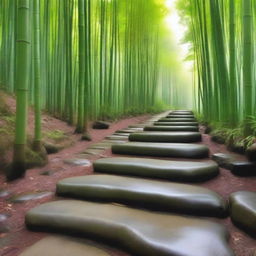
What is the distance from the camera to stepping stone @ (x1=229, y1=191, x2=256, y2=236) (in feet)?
3.47

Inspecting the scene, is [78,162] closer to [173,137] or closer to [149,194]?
[173,137]

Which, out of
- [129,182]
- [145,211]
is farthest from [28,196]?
[145,211]

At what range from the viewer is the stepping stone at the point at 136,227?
37.9 inches

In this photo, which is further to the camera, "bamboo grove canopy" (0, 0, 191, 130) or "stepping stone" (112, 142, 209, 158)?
"bamboo grove canopy" (0, 0, 191, 130)

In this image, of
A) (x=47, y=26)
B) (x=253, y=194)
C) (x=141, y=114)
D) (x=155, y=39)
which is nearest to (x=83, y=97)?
(x=47, y=26)

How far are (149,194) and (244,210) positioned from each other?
19.1 inches

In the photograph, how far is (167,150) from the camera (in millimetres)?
2131

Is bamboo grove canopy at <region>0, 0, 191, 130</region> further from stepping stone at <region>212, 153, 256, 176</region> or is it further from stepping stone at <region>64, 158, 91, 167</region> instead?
stepping stone at <region>212, 153, 256, 176</region>

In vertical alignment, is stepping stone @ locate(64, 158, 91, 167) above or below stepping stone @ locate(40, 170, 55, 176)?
above

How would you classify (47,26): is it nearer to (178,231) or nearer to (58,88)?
(58,88)

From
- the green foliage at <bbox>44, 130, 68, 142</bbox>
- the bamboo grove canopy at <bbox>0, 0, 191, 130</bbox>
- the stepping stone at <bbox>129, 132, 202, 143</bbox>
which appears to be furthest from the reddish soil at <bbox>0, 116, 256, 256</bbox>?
the bamboo grove canopy at <bbox>0, 0, 191, 130</bbox>

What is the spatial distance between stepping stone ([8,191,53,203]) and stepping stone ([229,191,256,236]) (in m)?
1.18

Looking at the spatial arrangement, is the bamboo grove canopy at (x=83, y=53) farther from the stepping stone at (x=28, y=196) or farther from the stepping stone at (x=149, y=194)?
the stepping stone at (x=149, y=194)

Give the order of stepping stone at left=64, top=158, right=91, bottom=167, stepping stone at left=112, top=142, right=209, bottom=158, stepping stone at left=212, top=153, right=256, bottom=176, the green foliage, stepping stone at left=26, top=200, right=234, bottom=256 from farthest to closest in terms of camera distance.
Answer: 1. the green foliage
2. stepping stone at left=64, top=158, right=91, bottom=167
3. stepping stone at left=112, top=142, right=209, bottom=158
4. stepping stone at left=212, top=153, right=256, bottom=176
5. stepping stone at left=26, top=200, right=234, bottom=256
